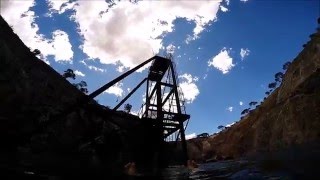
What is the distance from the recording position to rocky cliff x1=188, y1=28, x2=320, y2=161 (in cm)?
7244

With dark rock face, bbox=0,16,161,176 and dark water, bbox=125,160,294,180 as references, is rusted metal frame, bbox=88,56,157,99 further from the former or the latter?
dark water, bbox=125,160,294,180

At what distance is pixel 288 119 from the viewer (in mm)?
79312

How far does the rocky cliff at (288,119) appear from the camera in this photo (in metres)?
72.4

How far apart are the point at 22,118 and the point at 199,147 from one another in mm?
92728

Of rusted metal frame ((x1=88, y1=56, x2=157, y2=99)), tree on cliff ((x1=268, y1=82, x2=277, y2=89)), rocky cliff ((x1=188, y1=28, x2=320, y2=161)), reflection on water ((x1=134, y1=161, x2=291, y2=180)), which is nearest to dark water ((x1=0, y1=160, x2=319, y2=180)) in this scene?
reflection on water ((x1=134, y1=161, x2=291, y2=180))

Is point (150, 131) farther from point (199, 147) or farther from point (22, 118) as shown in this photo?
point (199, 147)

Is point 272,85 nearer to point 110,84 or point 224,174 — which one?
point 110,84

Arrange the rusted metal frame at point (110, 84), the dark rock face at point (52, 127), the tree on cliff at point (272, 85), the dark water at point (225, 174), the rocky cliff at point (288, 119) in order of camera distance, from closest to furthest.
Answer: the dark water at point (225, 174) < the dark rock face at point (52, 127) < the rusted metal frame at point (110, 84) < the rocky cliff at point (288, 119) < the tree on cliff at point (272, 85)

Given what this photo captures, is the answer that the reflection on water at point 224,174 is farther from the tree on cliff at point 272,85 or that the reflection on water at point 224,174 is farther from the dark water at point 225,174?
the tree on cliff at point 272,85

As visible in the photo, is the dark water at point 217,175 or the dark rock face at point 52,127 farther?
the dark rock face at point 52,127

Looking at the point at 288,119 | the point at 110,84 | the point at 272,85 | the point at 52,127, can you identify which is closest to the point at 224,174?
the point at 110,84

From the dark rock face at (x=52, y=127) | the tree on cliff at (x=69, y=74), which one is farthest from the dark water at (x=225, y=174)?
the tree on cliff at (x=69, y=74)

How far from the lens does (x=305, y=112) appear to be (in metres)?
74.0

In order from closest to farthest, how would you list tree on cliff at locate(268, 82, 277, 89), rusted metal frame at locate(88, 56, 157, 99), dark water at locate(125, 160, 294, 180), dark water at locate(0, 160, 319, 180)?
dark water at locate(0, 160, 319, 180), dark water at locate(125, 160, 294, 180), rusted metal frame at locate(88, 56, 157, 99), tree on cliff at locate(268, 82, 277, 89)
